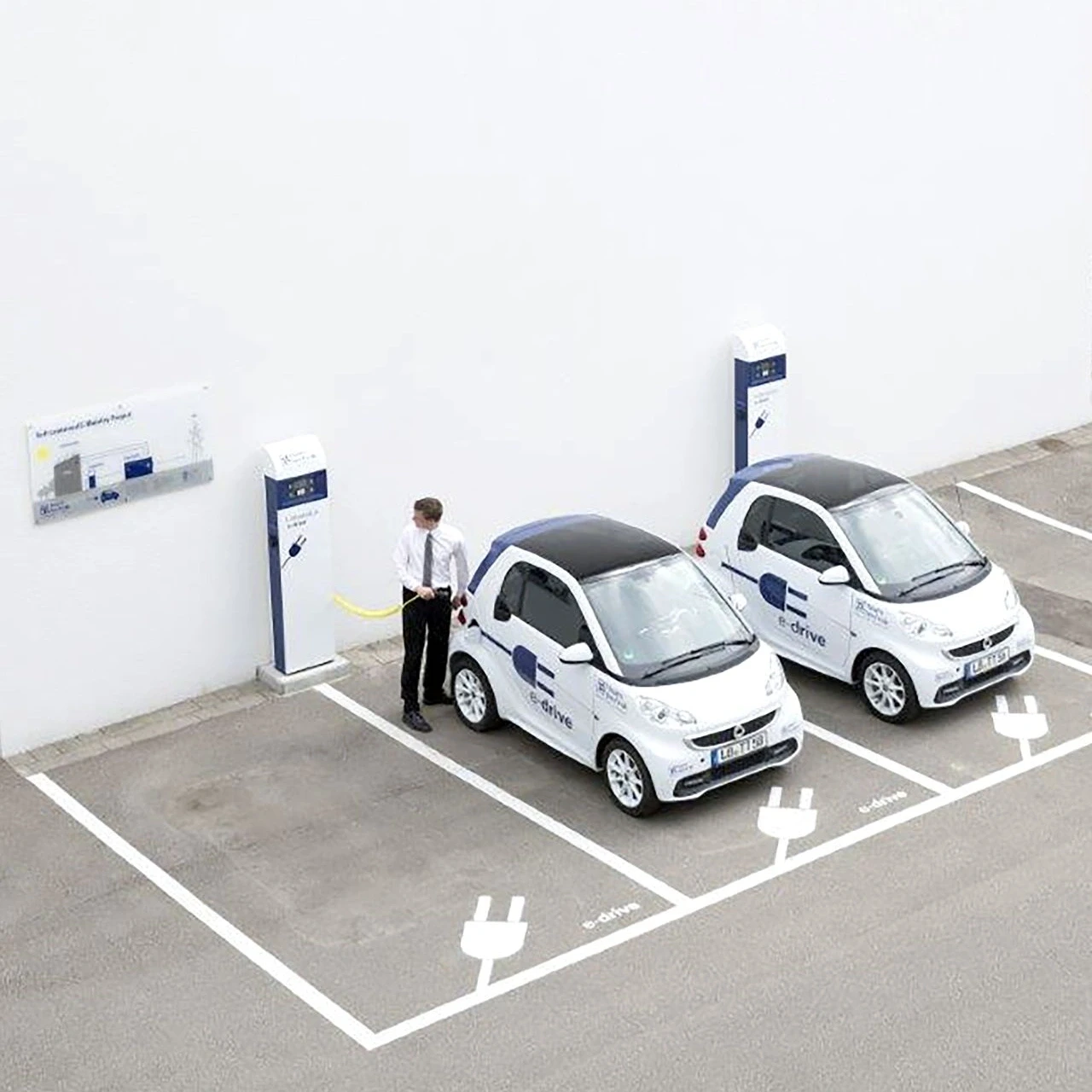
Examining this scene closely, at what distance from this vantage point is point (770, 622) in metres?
16.2

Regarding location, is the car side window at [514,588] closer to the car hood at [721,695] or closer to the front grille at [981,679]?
the car hood at [721,695]

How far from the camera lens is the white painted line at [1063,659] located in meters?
16.2

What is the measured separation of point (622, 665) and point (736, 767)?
0.99 metres

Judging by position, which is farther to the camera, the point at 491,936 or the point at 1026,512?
the point at 1026,512

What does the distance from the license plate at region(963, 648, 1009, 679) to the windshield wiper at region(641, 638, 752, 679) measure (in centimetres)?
170

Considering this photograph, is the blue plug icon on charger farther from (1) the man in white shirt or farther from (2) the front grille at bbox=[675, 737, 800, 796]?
(2) the front grille at bbox=[675, 737, 800, 796]

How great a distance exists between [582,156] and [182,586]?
4.57 m

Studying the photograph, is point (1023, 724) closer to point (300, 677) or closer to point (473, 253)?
point (300, 677)

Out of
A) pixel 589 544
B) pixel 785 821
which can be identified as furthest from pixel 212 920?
pixel 589 544

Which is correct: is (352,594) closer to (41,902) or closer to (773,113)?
(41,902)

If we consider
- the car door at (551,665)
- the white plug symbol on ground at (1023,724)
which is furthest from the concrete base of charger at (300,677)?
the white plug symbol on ground at (1023,724)

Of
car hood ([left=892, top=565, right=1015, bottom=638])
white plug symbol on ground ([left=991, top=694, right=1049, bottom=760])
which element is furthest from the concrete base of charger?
white plug symbol on ground ([left=991, top=694, right=1049, bottom=760])

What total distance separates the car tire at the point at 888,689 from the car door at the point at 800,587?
238 millimetres

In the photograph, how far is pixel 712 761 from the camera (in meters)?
13.9
